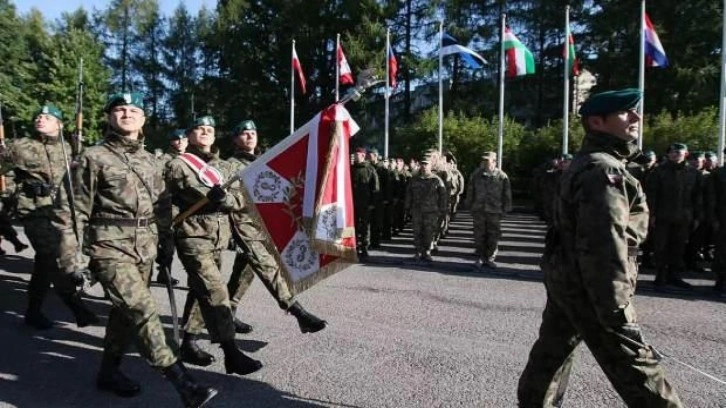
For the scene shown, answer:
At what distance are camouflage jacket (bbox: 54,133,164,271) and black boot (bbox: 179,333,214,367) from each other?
0.98 meters

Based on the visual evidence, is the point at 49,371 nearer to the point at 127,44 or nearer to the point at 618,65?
the point at 618,65

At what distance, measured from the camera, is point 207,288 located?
455 cm

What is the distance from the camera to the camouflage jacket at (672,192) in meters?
8.15

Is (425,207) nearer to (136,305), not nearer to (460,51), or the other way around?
(136,305)

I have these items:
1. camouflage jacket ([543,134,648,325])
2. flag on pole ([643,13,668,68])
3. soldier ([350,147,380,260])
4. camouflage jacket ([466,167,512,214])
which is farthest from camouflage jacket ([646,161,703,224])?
flag on pole ([643,13,668,68])

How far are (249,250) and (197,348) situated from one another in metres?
0.89

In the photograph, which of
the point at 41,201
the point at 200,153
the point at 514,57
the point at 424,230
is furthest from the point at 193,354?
the point at 514,57

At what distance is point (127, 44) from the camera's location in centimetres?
4625

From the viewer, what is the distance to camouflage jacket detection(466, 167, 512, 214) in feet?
31.3

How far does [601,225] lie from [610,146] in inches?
19.0

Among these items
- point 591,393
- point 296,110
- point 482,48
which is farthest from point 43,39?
point 591,393

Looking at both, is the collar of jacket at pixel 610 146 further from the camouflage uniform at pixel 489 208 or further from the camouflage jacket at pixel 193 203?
the camouflage uniform at pixel 489 208

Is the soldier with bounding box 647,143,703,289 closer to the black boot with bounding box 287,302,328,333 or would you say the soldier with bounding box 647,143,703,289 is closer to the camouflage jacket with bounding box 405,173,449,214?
the camouflage jacket with bounding box 405,173,449,214

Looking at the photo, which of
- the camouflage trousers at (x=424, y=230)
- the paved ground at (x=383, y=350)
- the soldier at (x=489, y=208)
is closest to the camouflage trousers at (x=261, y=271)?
the paved ground at (x=383, y=350)
